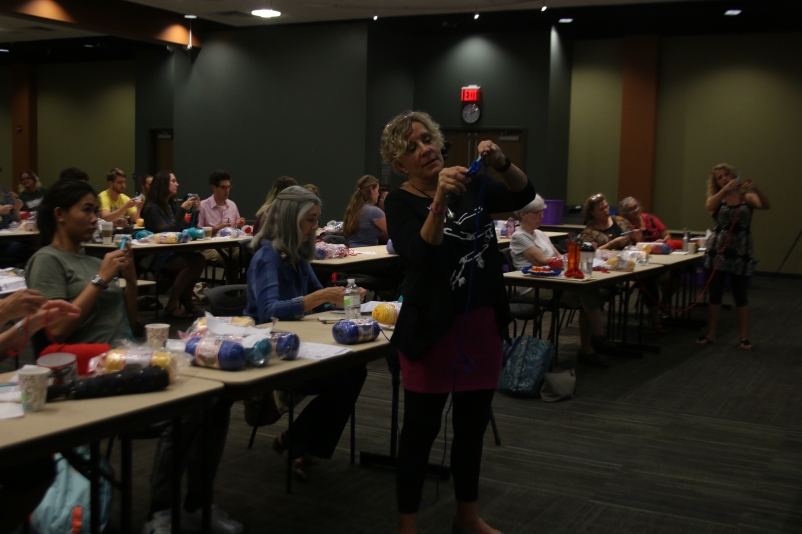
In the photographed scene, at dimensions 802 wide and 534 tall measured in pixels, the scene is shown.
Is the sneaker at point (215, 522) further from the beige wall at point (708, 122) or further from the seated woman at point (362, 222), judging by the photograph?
the beige wall at point (708, 122)

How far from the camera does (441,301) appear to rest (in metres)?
2.48

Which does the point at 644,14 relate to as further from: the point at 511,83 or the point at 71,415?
the point at 71,415

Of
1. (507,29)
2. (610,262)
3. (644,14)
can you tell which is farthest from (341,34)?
(610,262)

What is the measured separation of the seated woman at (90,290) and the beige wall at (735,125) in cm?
1012

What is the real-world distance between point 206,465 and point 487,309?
101 centimetres

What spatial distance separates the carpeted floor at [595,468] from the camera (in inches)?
123

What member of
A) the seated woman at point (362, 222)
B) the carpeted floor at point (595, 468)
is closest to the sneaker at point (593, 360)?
the carpeted floor at point (595, 468)

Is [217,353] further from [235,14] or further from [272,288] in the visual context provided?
[235,14]

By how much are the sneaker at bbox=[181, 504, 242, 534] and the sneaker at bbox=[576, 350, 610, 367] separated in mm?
3490

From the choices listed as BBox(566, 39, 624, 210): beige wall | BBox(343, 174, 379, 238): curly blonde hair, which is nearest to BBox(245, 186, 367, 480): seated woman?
BBox(343, 174, 379, 238): curly blonde hair

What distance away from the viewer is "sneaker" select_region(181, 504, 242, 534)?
2854mm

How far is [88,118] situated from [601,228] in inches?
491

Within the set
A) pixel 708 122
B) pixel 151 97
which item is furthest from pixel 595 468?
pixel 151 97

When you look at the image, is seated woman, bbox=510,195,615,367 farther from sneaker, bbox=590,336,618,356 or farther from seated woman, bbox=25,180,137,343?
seated woman, bbox=25,180,137,343
